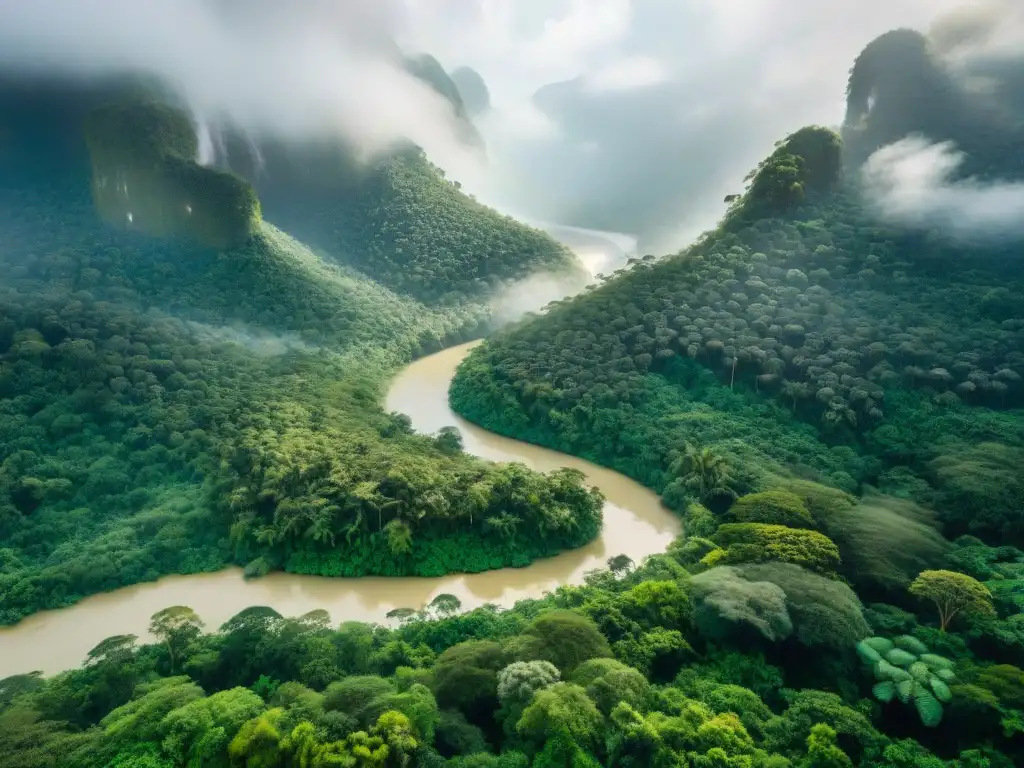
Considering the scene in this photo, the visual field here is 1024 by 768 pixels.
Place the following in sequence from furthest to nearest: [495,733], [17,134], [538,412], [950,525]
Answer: [17,134], [538,412], [950,525], [495,733]

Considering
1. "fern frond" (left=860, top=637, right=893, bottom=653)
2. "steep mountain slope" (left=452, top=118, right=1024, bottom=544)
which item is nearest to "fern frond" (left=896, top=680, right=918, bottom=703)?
"fern frond" (left=860, top=637, right=893, bottom=653)

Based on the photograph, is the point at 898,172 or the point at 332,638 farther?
the point at 898,172

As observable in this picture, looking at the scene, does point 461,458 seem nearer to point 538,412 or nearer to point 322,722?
point 538,412

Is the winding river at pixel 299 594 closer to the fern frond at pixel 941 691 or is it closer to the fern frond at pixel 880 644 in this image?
the fern frond at pixel 880 644

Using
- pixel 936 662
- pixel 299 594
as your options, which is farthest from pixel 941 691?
pixel 299 594

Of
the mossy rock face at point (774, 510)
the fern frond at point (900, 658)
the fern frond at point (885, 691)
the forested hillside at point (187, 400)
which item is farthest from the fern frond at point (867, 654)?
the forested hillside at point (187, 400)

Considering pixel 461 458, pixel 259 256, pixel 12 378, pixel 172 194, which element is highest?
pixel 172 194

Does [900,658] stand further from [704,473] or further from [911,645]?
[704,473]

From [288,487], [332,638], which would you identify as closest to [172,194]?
[288,487]

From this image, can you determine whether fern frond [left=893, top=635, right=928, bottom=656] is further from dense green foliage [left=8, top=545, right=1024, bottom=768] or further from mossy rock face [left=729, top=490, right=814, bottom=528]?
mossy rock face [left=729, top=490, right=814, bottom=528]
